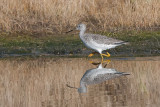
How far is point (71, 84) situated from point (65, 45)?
4.02 m

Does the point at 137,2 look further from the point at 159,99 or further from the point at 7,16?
the point at 159,99

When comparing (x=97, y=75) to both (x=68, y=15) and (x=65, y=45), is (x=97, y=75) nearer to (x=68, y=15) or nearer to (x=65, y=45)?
(x=65, y=45)

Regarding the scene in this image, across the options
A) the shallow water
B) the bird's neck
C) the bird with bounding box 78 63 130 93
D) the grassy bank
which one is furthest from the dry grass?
the bird's neck

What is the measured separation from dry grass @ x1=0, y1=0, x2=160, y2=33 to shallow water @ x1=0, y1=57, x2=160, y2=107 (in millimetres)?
2597

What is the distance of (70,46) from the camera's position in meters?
12.1

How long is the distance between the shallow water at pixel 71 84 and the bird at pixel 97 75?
119mm

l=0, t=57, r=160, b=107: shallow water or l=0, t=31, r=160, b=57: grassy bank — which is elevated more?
l=0, t=31, r=160, b=57: grassy bank

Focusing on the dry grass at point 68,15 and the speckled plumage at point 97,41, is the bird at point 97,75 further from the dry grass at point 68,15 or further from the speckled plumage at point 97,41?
the dry grass at point 68,15

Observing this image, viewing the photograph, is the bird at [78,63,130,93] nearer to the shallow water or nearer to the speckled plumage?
the shallow water

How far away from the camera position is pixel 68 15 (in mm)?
13438

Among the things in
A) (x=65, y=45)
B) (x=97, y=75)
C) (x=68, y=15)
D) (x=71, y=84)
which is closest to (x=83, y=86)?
(x=71, y=84)

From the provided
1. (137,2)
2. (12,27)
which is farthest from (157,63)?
(12,27)

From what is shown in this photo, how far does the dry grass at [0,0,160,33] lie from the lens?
13227 mm

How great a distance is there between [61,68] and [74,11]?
431cm
